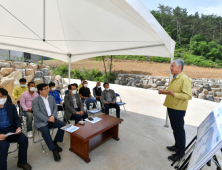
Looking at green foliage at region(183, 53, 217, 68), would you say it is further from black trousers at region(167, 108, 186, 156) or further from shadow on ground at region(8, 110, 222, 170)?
black trousers at region(167, 108, 186, 156)

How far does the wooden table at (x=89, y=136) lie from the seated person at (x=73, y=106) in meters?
0.56

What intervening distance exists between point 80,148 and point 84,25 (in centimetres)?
299

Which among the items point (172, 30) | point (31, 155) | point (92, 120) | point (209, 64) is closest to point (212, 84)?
point (209, 64)

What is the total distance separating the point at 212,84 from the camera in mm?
12258

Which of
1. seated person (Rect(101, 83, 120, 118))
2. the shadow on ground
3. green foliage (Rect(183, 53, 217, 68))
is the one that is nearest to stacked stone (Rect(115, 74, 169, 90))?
seated person (Rect(101, 83, 120, 118))

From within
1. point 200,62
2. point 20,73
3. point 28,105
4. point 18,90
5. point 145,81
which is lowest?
point 28,105

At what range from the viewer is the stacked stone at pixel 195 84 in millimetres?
11191

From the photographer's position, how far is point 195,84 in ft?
41.6

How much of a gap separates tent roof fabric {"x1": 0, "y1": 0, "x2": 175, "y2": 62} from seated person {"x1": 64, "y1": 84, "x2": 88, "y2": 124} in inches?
67.1

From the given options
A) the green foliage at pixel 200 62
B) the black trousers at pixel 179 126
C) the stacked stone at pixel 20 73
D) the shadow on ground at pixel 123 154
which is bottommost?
the shadow on ground at pixel 123 154

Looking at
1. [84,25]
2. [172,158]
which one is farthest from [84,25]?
[172,158]

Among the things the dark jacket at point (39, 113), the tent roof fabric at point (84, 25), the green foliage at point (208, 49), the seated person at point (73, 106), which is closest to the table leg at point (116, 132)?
the seated person at point (73, 106)

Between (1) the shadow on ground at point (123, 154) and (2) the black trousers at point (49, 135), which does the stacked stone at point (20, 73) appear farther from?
(2) the black trousers at point (49, 135)

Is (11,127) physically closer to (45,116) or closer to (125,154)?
(45,116)
